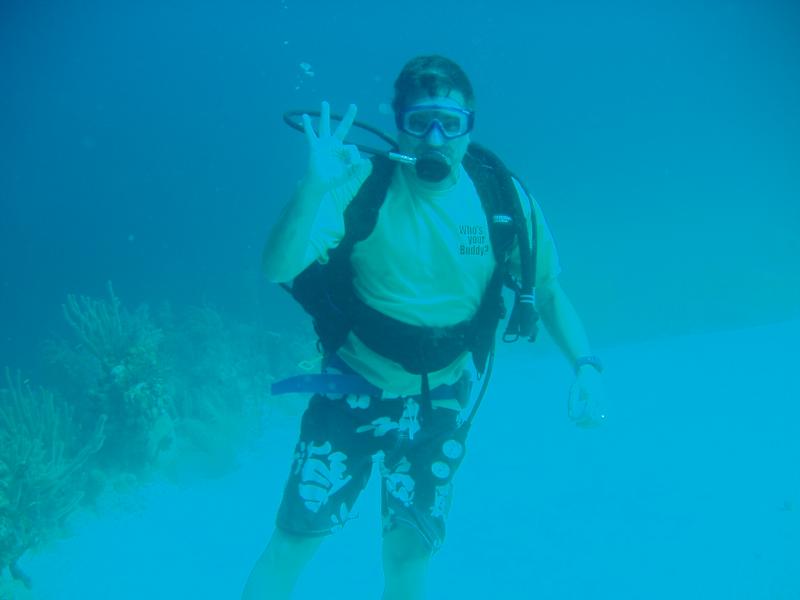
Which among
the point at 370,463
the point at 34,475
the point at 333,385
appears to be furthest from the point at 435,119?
the point at 34,475

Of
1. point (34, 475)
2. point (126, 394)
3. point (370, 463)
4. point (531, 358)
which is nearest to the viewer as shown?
point (370, 463)

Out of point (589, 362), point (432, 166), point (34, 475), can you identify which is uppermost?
point (432, 166)

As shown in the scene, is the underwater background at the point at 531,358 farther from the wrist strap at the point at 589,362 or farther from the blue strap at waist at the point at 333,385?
the blue strap at waist at the point at 333,385

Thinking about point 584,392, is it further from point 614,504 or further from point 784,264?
point 784,264

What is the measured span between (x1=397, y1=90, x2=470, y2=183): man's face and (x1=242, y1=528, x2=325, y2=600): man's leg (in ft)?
6.10

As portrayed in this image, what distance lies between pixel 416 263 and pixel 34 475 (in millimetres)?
4965

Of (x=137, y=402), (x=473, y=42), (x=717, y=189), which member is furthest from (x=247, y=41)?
(x=137, y=402)

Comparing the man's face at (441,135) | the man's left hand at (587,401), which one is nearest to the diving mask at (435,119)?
the man's face at (441,135)

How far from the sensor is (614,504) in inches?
204

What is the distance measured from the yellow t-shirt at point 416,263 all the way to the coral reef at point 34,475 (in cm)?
431

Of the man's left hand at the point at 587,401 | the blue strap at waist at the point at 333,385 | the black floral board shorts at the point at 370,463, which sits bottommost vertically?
the black floral board shorts at the point at 370,463

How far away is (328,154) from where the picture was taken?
197cm

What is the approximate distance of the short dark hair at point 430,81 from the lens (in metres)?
2.38

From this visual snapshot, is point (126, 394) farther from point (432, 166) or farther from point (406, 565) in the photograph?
point (432, 166)
